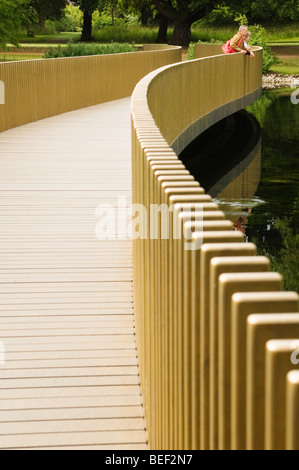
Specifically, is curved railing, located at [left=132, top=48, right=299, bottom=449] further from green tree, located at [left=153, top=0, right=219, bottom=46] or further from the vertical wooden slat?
green tree, located at [left=153, top=0, right=219, bottom=46]

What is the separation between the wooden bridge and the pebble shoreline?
31696 mm

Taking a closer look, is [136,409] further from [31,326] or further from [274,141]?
[274,141]

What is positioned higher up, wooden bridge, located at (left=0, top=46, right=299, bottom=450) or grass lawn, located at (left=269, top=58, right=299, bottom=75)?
wooden bridge, located at (left=0, top=46, right=299, bottom=450)

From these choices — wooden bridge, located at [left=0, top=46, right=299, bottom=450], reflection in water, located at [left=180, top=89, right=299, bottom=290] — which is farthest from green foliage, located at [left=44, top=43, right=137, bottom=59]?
wooden bridge, located at [left=0, top=46, right=299, bottom=450]

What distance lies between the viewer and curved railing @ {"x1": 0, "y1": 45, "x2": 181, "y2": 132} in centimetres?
1724

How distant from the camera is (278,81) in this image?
45.6 meters

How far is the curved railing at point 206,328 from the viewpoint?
184 cm

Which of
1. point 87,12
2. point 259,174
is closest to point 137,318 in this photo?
point 259,174

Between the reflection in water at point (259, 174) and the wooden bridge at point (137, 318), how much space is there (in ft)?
16.5

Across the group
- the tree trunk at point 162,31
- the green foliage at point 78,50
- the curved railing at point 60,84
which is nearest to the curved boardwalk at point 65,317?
the curved railing at point 60,84

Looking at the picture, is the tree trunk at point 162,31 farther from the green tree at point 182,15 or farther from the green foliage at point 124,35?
the green tree at point 182,15

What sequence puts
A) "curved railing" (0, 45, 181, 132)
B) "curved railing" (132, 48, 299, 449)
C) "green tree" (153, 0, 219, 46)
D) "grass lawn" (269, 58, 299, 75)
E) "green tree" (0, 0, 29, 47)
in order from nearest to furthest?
1. "curved railing" (132, 48, 299, 449)
2. "curved railing" (0, 45, 181, 132)
3. "green tree" (0, 0, 29, 47)
4. "grass lawn" (269, 58, 299, 75)
5. "green tree" (153, 0, 219, 46)

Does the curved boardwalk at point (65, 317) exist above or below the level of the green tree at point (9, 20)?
below

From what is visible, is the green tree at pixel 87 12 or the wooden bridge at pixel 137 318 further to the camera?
the green tree at pixel 87 12
